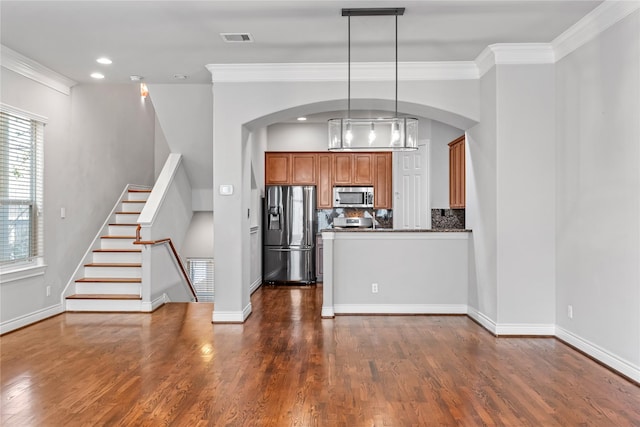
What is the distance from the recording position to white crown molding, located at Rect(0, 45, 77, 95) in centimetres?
456

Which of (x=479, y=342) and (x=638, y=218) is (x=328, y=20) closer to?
(x=638, y=218)

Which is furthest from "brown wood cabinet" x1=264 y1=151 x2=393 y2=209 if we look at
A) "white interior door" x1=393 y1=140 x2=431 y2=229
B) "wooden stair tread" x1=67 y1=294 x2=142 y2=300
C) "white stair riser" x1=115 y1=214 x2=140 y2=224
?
"wooden stair tread" x1=67 y1=294 x2=142 y2=300

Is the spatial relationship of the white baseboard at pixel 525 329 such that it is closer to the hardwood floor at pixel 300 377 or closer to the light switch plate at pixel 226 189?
the hardwood floor at pixel 300 377

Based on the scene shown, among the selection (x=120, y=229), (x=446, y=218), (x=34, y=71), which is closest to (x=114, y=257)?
(x=120, y=229)

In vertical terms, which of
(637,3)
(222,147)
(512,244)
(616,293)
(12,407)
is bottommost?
(12,407)

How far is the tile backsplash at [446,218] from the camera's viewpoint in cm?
742

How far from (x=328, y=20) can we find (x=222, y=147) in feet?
6.49

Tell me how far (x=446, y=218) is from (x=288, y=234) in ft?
8.63

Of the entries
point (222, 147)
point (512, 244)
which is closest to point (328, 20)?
point (222, 147)

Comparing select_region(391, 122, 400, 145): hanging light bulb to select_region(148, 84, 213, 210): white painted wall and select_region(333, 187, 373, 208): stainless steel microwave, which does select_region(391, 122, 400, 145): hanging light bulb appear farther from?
select_region(333, 187, 373, 208): stainless steel microwave

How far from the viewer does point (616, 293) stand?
3482mm

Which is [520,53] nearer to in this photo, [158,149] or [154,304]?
[154,304]

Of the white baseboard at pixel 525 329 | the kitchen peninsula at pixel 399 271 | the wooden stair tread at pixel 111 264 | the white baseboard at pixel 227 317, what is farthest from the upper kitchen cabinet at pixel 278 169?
the white baseboard at pixel 525 329

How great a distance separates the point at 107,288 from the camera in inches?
232
